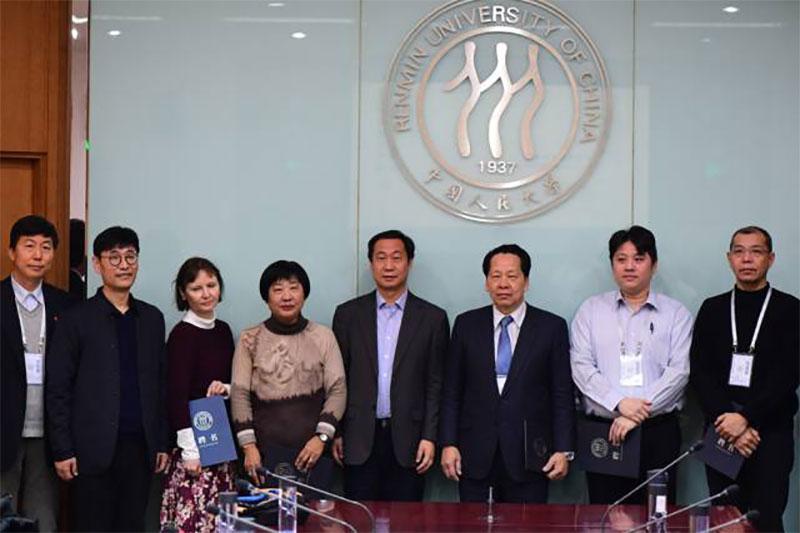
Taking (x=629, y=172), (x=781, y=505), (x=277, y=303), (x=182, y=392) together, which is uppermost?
(x=629, y=172)

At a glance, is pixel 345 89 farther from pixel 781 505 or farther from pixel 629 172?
pixel 781 505

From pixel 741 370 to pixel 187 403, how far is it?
2469 mm

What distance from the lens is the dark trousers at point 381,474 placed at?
20.5 feet

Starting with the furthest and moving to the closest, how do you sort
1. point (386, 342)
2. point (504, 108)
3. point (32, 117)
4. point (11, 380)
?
point (32, 117) → point (504, 108) → point (386, 342) → point (11, 380)

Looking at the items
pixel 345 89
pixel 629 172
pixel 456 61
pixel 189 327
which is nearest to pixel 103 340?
pixel 189 327

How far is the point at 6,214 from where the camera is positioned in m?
7.00

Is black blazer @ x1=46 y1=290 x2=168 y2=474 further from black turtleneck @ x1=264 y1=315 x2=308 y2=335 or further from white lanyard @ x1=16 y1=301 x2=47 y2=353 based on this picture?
black turtleneck @ x1=264 y1=315 x2=308 y2=335

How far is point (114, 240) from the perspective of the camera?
240 inches

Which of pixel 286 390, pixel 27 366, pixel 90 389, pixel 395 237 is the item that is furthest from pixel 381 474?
pixel 27 366

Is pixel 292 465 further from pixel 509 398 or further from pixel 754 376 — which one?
pixel 754 376

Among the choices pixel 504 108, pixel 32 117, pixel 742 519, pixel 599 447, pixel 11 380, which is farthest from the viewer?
pixel 32 117

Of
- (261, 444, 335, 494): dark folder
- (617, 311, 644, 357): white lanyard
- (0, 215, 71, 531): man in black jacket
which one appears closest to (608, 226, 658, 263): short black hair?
(617, 311, 644, 357): white lanyard

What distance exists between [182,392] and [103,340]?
41 cm

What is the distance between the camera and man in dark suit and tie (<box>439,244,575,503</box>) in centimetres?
610
